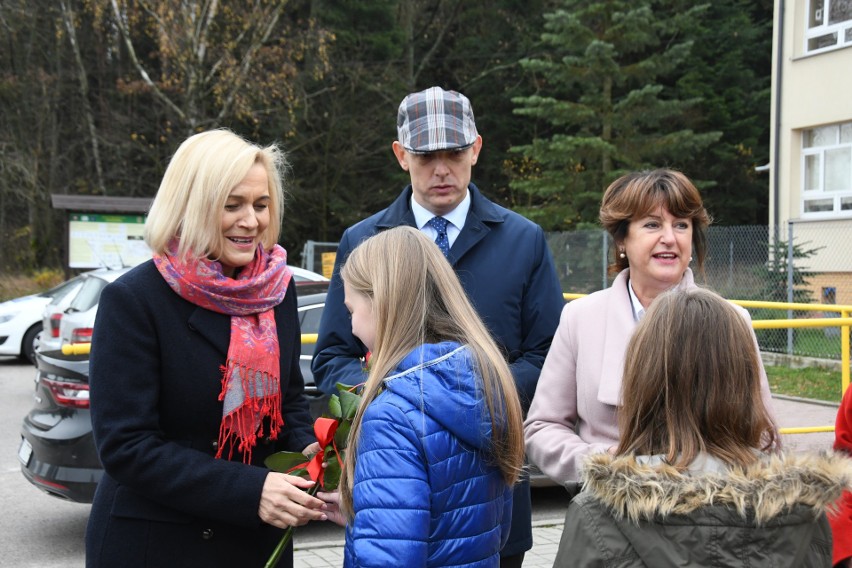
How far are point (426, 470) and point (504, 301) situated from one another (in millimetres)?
1049

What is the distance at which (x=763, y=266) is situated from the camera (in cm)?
1602

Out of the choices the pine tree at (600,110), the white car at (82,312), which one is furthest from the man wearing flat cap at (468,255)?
the pine tree at (600,110)

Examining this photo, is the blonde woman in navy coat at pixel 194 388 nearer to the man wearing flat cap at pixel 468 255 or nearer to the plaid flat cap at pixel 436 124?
the man wearing flat cap at pixel 468 255

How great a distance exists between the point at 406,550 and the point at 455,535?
0.16 m

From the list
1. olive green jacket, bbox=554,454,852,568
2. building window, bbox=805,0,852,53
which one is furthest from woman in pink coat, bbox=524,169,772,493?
building window, bbox=805,0,852,53

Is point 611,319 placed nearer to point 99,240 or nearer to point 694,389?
point 694,389

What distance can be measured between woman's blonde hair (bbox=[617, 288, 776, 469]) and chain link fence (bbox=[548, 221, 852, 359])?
41.9 ft

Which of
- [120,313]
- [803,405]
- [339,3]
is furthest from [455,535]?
[339,3]

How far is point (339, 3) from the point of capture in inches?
1146

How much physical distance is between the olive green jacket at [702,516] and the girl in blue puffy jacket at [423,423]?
0.83 ft

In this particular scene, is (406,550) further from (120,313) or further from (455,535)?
(120,313)

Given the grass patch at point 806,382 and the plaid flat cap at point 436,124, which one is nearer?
the plaid flat cap at point 436,124

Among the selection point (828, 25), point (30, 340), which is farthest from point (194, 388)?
point (828, 25)

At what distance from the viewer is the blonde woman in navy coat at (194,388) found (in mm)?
2400
